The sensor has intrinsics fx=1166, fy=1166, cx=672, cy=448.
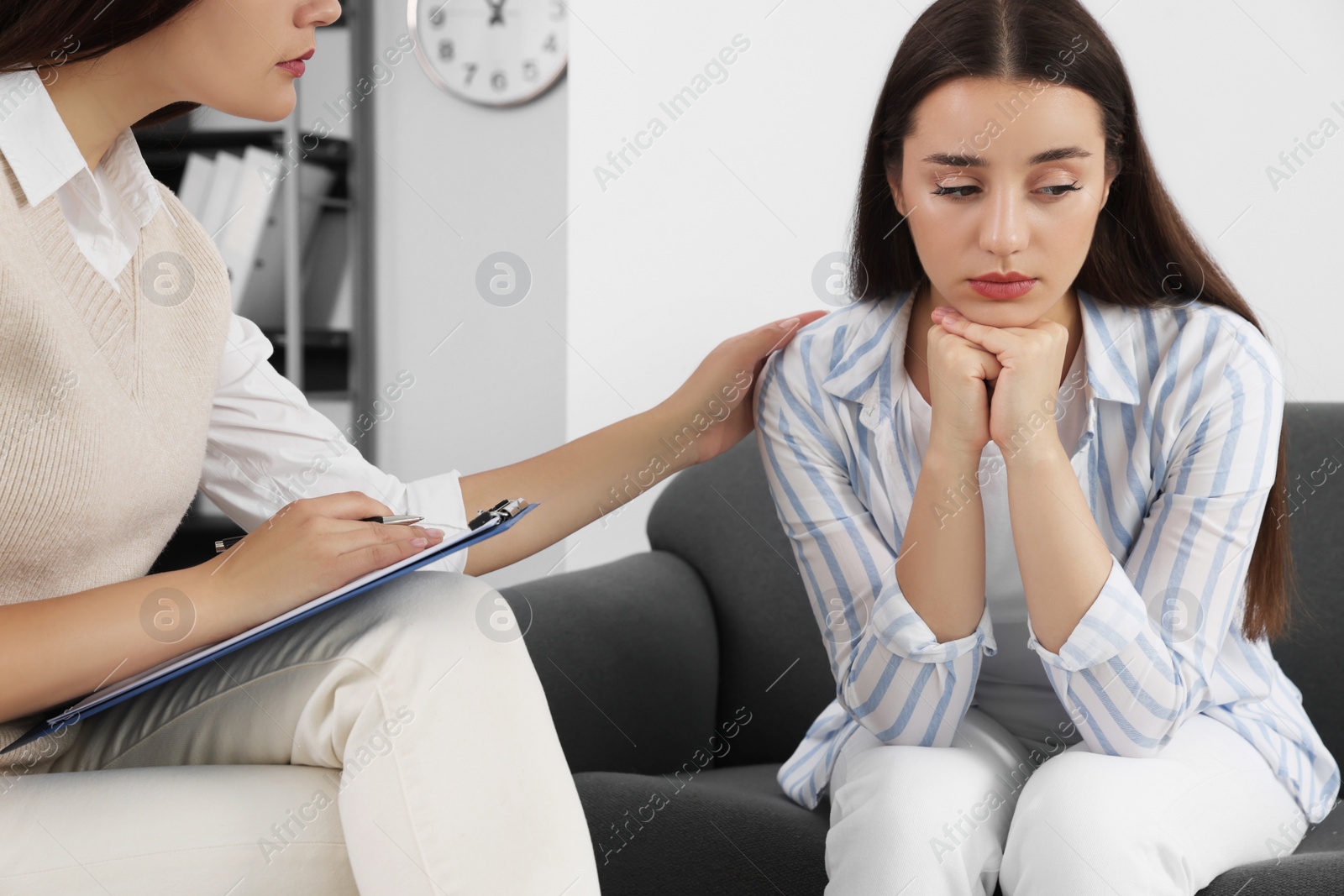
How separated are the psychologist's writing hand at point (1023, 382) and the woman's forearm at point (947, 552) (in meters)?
0.04

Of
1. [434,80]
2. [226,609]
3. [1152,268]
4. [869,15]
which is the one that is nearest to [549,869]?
[226,609]

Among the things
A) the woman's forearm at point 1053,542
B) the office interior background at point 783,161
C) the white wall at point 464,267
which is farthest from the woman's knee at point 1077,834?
the white wall at point 464,267

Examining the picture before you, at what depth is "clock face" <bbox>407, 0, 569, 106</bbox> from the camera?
9.46ft

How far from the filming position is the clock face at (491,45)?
2885 millimetres

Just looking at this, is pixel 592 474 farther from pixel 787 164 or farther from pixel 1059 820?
pixel 787 164

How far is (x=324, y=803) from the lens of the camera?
76cm

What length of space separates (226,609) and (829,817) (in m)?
0.57

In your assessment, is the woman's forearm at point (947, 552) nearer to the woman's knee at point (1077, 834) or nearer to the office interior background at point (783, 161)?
the woman's knee at point (1077, 834)

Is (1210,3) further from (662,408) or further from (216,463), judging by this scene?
(216,463)

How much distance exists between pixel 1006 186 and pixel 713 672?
0.76 m

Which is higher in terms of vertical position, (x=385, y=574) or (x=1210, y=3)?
(x=1210, y=3)

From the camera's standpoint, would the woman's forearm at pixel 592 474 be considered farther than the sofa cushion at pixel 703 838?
Yes

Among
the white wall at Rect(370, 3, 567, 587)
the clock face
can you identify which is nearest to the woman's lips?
the white wall at Rect(370, 3, 567, 587)

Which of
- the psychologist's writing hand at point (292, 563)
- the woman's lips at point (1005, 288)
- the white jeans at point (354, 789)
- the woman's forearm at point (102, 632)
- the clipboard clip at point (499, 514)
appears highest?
the woman's lips at point (1005, 288)
